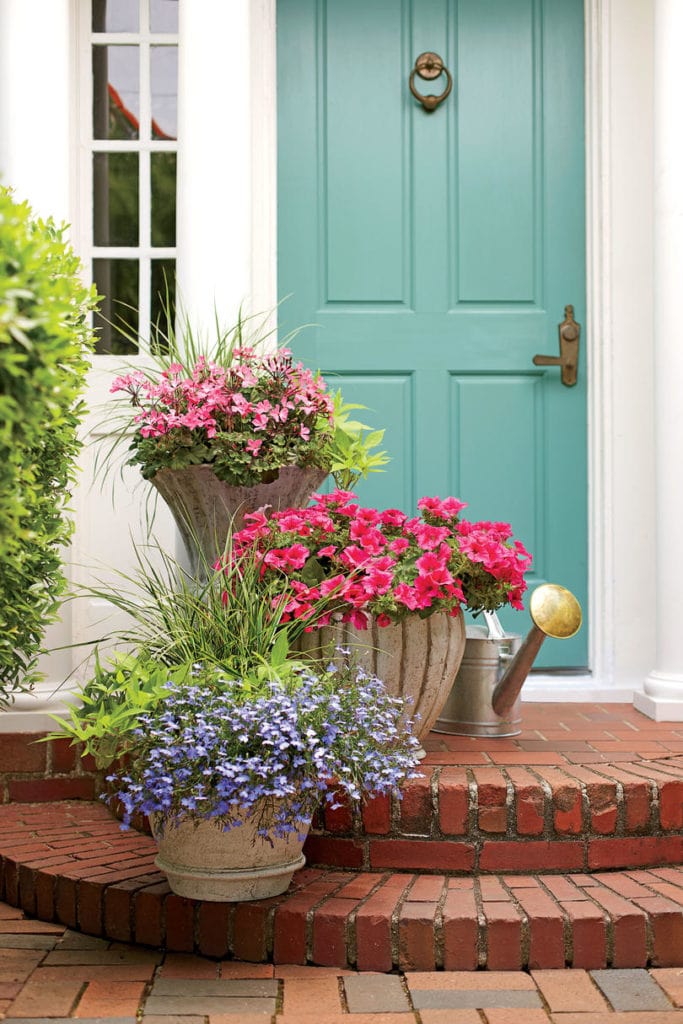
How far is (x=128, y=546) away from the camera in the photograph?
11.8 feet

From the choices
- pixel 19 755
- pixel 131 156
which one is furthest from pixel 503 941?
pixel 131 156

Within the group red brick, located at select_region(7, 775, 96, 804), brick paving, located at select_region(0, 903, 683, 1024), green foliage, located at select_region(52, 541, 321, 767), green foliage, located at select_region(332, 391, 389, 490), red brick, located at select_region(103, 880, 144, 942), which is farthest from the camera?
red brick, located at select_region(7, 775, 96, 804)

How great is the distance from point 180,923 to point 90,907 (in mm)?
244

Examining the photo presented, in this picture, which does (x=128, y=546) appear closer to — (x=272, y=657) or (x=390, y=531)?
(x=390, y=531)

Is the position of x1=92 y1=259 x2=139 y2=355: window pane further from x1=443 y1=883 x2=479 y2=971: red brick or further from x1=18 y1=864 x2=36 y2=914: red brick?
x1=443 y1=883 x2=479 y2=971: red brick

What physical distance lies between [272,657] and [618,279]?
198 centimetres

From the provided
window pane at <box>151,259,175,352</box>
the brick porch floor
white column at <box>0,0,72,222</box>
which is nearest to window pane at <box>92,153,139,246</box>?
window pane at <box>151,259,175,352</box>

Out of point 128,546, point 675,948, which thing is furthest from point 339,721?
point 128,546

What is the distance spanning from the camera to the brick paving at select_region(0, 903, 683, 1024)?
6.86 ft

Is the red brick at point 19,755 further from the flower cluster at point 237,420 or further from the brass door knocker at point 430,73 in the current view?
the brass door knocker at point 430,73

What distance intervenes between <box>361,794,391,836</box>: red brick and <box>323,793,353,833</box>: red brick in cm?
3

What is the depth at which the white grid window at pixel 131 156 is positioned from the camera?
12.3ft

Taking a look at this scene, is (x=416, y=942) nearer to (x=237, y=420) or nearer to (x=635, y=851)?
(x=635, y=851)

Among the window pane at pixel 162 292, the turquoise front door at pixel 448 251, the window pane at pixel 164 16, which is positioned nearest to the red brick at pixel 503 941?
the turquoise front door at pixel 448 251
